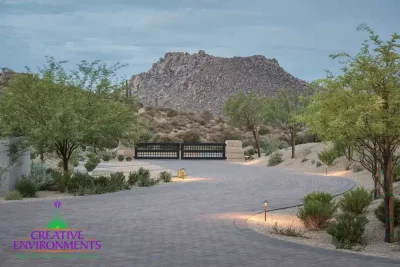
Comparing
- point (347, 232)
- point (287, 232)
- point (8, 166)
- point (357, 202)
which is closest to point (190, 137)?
point (8, 166)

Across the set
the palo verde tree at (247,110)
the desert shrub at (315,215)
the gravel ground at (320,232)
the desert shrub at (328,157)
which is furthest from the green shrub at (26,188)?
the palo verde tree at (247,110)

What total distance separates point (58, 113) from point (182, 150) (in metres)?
34.9

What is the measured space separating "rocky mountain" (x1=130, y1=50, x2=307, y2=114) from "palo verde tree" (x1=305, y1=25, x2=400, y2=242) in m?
87.5

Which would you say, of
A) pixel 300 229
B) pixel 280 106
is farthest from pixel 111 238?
pixel 280 106

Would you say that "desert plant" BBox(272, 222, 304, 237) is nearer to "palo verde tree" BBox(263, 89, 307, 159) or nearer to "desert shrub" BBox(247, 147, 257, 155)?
"palo verde tree" BBox(263, 89, 307, 159)

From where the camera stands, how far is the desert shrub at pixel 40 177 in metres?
20.9

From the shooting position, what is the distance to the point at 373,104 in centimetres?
1102

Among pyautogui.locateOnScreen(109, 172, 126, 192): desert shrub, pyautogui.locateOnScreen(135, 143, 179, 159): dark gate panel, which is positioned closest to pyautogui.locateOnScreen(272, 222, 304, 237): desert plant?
pyautogui.locateOnScreen(109, 172, 126, 192): desert shrub

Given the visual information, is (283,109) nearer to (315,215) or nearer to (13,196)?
(13,196)

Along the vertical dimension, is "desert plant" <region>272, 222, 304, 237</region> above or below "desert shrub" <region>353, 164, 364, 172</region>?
below

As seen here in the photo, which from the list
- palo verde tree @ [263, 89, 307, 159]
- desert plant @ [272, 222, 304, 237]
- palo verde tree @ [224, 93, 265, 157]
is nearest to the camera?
desert plant @ [272, 222, 304, 237]

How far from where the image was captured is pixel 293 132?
41094mm

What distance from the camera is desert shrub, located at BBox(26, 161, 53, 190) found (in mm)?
20891

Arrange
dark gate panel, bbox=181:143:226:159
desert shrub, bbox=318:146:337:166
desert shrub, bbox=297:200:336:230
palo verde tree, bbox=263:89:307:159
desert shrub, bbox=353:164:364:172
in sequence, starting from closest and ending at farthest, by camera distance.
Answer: desert shrub, bbox=297:200:336:230 < desert shrub, bbox=353:164:364:172 < desert shrub, bbox=318:146:337:166 < palo verde tree, bbox=263:89:307:159 < dark gate panel, bbox=181:143:226:159
